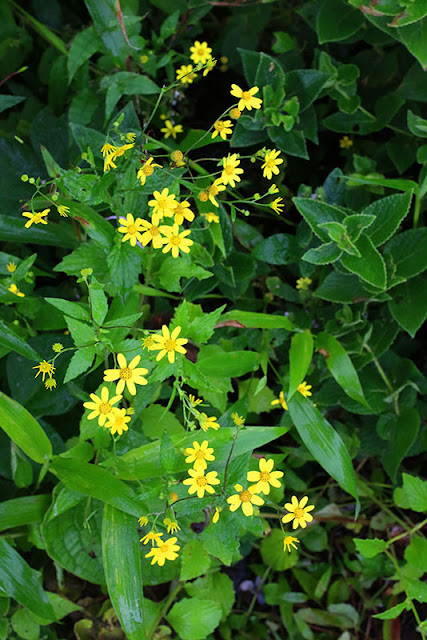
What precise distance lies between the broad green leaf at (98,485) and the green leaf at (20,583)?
9.0 inches

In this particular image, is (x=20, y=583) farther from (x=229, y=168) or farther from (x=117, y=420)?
(x=229, y=168)

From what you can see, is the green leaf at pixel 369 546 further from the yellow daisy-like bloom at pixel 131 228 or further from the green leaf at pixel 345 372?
the yellow daisy-like bloom at pixel 131 228

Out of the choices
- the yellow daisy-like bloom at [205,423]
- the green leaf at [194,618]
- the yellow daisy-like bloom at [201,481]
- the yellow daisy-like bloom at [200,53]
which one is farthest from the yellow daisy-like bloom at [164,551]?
the yellow daisy-like bloom at [200,53]

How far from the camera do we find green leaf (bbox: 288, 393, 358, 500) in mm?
1319

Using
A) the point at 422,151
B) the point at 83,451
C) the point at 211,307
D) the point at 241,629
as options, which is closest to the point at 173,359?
the point at 83,451

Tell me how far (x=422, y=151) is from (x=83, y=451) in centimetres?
112

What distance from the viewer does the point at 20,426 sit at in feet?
4.05

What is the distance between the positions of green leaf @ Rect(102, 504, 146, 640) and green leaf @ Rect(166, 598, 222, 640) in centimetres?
26

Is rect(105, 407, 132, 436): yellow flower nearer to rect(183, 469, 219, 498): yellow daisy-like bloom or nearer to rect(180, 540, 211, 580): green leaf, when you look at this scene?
rect(183, 469, 219, 498): yellow daisy-like bloom

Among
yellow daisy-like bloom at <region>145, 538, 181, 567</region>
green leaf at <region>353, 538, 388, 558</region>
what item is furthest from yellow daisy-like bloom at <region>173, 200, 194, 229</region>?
green leaf at <region>353, 538, 388, 558</region>

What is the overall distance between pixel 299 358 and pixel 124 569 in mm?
621

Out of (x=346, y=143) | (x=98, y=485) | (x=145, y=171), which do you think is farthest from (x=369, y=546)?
(x=346, y=143)

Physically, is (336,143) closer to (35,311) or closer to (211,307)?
(211,307)

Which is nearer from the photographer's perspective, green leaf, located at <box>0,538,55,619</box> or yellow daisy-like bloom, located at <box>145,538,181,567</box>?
yellow daisy-like bloom, located at <box>145,538,181,567</box>
